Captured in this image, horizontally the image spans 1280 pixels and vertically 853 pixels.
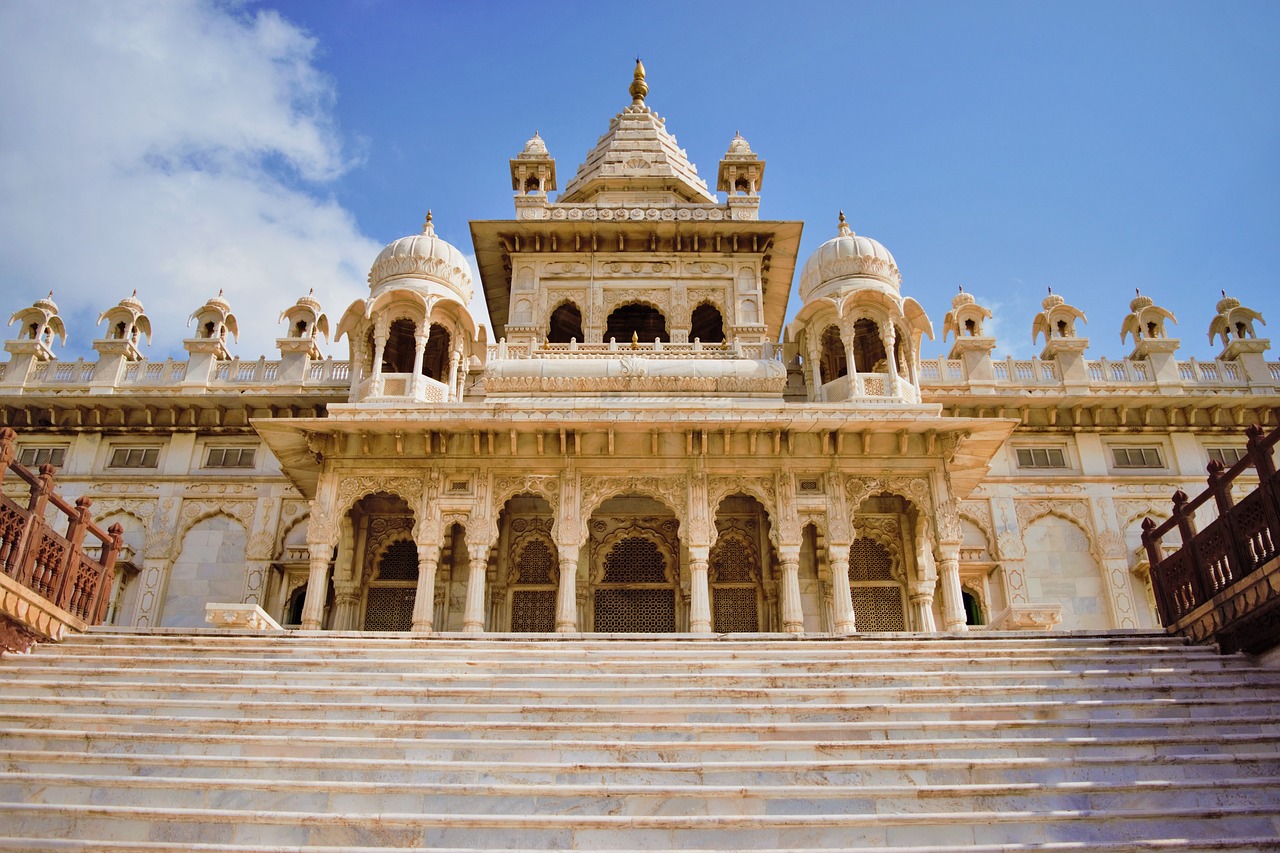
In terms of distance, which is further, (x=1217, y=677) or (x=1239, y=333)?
(x=1239, y=333)

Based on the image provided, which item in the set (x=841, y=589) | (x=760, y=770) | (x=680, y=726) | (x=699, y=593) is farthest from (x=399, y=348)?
(x=760, y=770)

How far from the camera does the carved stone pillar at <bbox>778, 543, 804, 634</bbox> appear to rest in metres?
16.0

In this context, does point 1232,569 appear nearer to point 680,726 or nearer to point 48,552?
point 680,726

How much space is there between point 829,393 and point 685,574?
4221mm

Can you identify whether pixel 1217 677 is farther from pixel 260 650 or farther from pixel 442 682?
pixel 260 650

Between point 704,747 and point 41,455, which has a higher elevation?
point 41,455

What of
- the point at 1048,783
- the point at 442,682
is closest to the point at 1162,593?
the point at 1048,783

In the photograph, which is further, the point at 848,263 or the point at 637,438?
the point at 848,263

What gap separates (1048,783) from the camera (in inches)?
334

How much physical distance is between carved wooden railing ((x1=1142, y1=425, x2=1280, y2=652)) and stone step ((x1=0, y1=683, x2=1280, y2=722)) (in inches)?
38.9

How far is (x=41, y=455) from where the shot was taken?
2275cm

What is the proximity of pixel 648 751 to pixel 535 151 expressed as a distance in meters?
18.0

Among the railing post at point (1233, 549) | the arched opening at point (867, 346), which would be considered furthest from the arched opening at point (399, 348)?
the railing post at point (1233, 549)

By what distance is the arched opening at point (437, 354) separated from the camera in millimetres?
20750
